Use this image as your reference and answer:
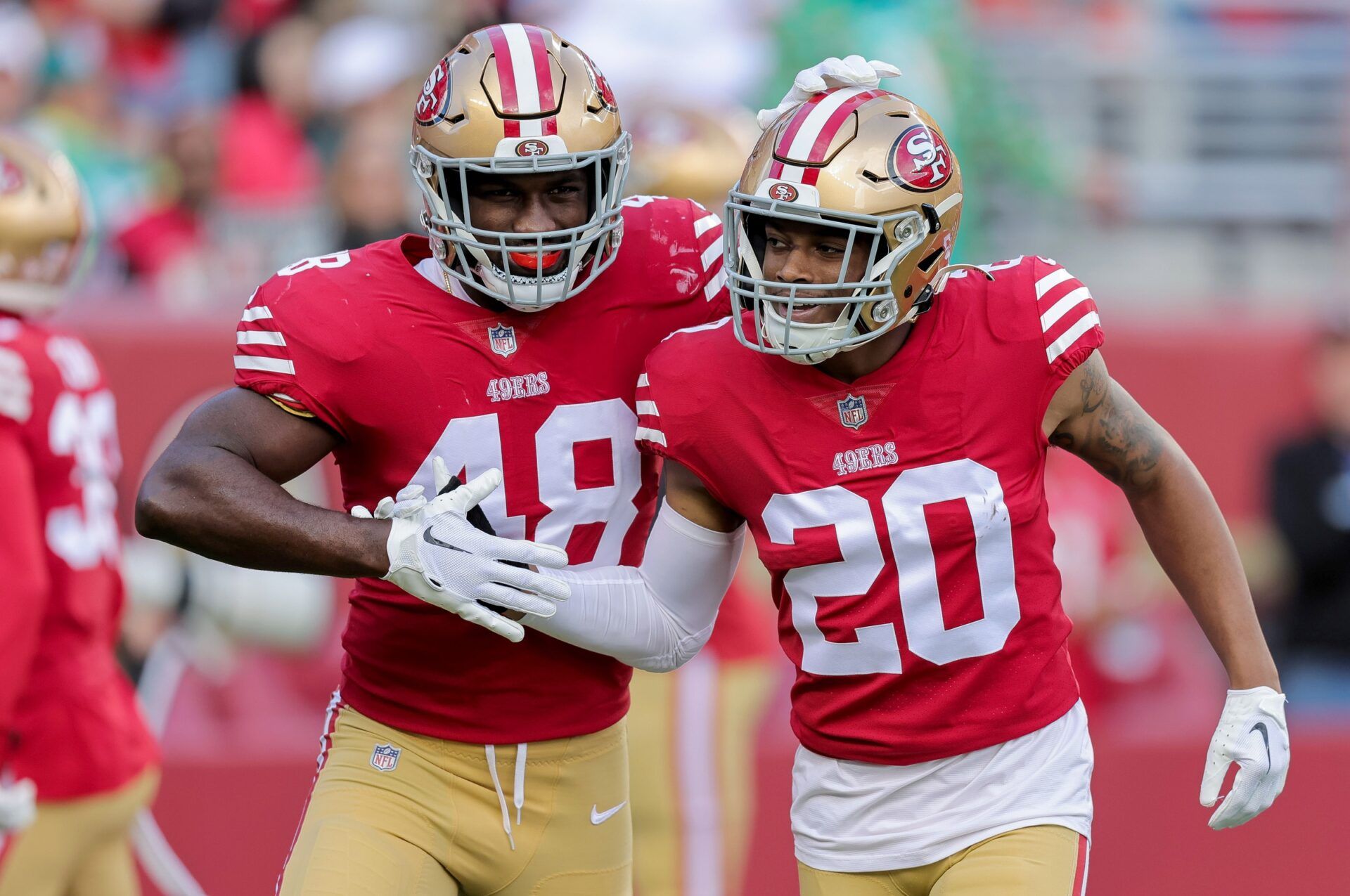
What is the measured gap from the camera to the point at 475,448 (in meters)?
2.79

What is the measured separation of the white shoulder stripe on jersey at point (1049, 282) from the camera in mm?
2709

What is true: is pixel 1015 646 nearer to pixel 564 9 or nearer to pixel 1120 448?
pixel 1120 448

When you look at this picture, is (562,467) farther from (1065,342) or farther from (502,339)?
(1065,342)

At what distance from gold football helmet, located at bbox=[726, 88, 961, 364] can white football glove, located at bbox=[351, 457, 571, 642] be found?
0.47 meters

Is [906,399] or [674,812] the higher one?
[906,399]

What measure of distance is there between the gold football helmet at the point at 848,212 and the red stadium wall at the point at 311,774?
2.59 metres

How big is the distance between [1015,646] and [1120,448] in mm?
359

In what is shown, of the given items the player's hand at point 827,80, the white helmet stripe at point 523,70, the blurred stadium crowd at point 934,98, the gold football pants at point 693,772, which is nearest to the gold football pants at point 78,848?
the gold football pants at point 693,772

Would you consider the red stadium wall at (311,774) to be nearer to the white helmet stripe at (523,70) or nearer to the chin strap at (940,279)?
the chin strap at (940,279)

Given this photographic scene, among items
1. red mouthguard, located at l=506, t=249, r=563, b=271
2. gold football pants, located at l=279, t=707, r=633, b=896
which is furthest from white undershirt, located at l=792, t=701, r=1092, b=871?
red mouthguard, located at l=506, t=249, r=563, b=271

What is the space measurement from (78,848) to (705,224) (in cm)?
191

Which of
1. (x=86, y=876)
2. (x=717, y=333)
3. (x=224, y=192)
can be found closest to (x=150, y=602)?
(x=86, y=876)

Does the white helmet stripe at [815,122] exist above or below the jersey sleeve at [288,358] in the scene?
above

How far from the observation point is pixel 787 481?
8.70 feet
